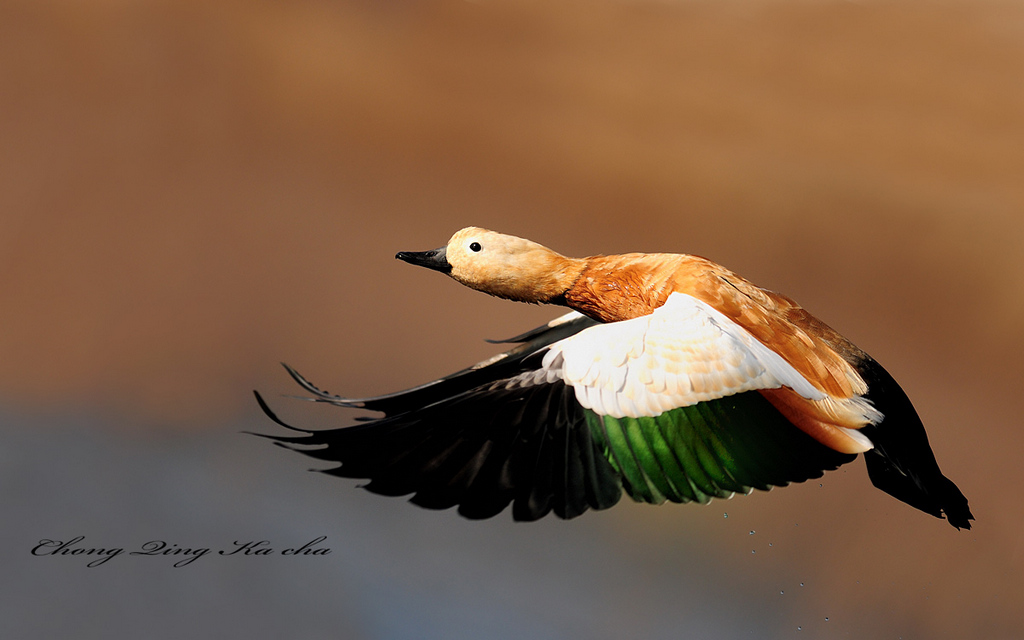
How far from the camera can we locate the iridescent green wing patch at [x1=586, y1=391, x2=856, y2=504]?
785mm

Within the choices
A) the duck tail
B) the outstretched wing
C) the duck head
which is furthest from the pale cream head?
the duck tail

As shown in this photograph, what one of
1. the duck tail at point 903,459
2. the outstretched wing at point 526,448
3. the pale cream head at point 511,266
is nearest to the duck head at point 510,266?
the pale cream head at point 511,266

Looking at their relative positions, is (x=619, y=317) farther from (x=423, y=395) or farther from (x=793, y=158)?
(x=793, y=158)

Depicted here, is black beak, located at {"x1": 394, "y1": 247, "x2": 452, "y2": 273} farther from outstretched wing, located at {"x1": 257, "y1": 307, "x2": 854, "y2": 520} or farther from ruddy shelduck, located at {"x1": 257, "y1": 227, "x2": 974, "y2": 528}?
outstretched wing, located at {"x1": 257, "y1": 307, "x2": 854, "y2": 520}

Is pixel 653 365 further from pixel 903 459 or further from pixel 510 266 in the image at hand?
pixel 903 459

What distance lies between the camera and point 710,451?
2.69 feet

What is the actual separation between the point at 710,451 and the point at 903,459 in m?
0.30

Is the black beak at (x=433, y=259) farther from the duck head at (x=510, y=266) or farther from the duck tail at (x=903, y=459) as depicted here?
the duck tail at (x=903, y=459)

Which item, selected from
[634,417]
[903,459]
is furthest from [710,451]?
[903,459]

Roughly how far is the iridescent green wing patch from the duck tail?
0.34 feet

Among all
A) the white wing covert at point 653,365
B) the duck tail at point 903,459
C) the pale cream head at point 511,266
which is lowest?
the duck tail at point 903,459

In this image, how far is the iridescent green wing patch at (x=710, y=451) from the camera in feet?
2.57

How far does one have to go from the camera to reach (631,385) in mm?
760

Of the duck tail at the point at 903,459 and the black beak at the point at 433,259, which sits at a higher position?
the black beak at the point at 433,259
